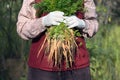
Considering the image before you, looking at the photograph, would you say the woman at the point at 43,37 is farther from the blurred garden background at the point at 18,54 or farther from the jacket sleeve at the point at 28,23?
the blurred garden background at the point at 18,54

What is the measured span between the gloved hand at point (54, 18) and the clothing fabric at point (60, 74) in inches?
14.2

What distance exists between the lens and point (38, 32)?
3.29 metres

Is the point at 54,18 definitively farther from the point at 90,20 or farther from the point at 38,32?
the point at 90,20

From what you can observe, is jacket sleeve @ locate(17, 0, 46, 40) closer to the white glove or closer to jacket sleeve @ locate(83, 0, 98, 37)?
the white glove

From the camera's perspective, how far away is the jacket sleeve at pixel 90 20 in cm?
341

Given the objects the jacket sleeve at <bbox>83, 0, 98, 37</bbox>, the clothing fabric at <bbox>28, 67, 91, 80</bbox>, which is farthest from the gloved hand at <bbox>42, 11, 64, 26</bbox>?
the clothing fabric at <bbox>28, 67, 91, 80</bbox>

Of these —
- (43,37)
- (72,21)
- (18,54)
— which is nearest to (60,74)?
(43,37)

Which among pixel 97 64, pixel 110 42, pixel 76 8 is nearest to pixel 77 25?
pixel 76 8

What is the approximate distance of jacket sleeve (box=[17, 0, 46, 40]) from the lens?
329 cm

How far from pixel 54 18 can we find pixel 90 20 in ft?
1.28

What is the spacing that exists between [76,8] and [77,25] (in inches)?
5.6

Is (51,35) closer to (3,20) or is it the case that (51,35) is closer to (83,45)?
(83,45)

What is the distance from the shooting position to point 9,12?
6.60 meters

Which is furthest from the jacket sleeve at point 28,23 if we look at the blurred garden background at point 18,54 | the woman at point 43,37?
the blurred garden background at point 18,54
